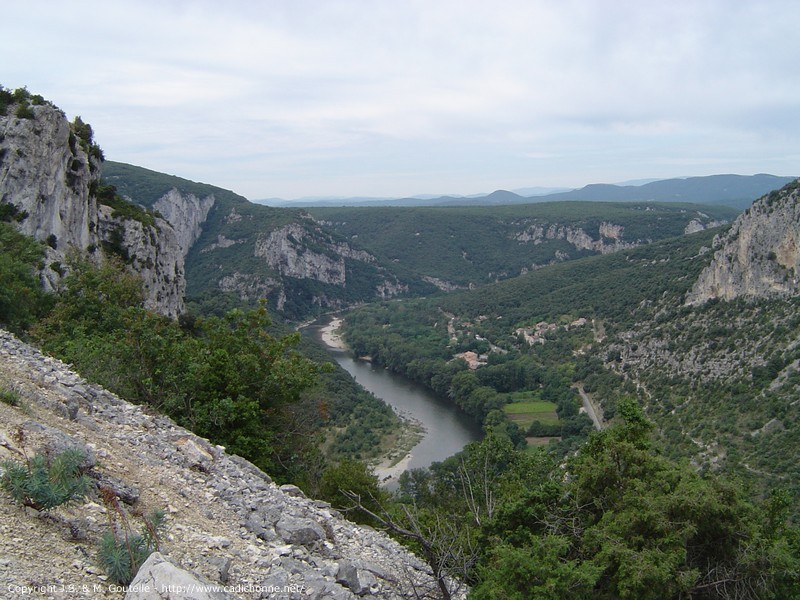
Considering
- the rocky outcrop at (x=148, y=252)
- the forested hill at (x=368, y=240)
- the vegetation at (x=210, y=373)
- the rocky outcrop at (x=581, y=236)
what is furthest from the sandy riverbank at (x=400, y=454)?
the rocky outcrop at (x=581, y=236)

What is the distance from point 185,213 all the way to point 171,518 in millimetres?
96487

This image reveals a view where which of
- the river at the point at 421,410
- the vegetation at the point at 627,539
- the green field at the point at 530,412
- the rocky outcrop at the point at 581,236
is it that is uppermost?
the rocky outcrop at the point at 581,236

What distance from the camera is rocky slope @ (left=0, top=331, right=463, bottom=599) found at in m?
3.93

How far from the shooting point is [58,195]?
22.2 metres

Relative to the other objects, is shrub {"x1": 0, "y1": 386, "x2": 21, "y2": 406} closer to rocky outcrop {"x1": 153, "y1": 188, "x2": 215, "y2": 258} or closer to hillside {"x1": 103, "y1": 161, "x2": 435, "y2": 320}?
hillside {"x1": 103, "y1": 161, "x2": 435, "y2": 320}

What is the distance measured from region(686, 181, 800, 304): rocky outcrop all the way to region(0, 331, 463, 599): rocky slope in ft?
116

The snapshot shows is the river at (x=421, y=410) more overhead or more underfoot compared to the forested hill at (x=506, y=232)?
more underfoot

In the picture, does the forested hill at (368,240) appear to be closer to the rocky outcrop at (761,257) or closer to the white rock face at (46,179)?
the white rock face at (46,179)

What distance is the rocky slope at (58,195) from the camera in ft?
68.4

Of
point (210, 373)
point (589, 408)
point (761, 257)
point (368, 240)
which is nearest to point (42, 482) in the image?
point (210, 373)

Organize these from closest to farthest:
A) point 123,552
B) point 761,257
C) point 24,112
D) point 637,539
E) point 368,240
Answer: point 123,552, point 637,539, point 24,112, point 761,257, point 368,240

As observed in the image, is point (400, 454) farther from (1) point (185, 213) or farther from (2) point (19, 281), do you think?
(1) point (185, 213)

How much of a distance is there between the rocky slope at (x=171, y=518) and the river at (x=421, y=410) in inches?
1179

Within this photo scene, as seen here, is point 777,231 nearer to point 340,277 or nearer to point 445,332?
point 445,332
